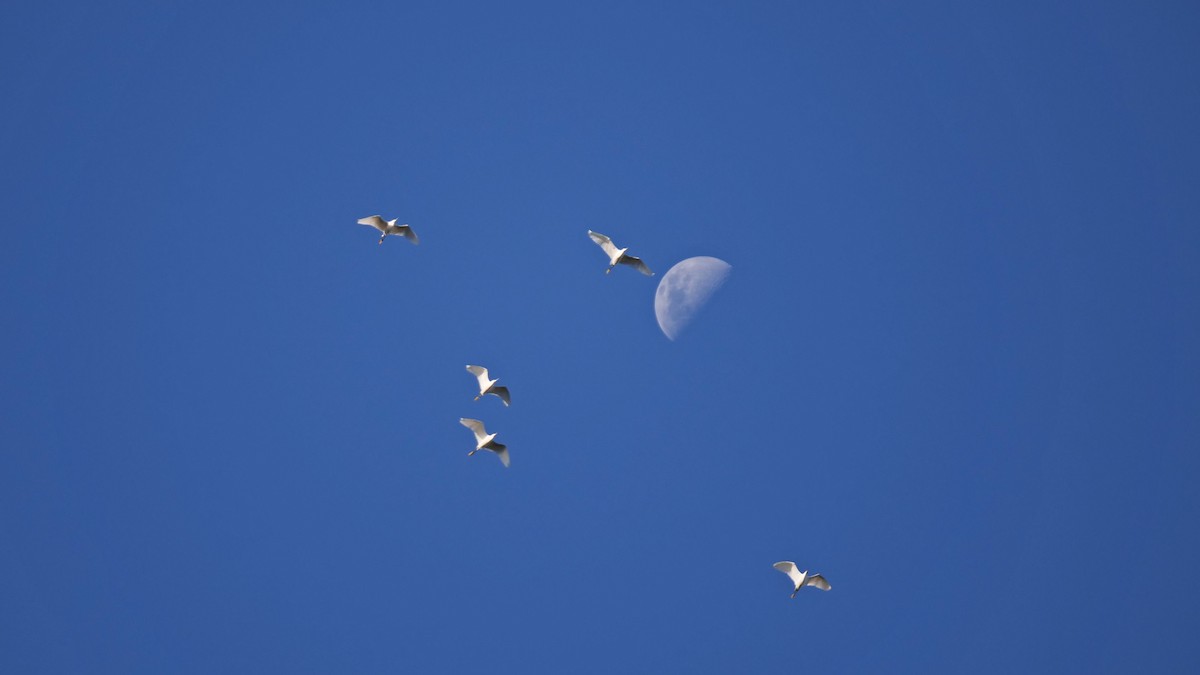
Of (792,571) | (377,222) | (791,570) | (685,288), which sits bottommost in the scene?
(791,570)

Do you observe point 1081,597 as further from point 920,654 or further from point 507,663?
point 507,663

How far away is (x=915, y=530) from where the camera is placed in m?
170

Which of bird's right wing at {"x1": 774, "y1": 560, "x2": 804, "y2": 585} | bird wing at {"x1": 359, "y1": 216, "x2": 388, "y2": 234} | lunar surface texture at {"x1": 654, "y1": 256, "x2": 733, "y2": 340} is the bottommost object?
bird's right wing at {"x1": 774, "y1": 560, "x2": 804, "y2": 585}

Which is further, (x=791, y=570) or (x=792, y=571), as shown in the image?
(x=792, y=571)

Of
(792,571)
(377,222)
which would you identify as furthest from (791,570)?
(377,222)

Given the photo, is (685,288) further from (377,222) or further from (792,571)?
(377,222)

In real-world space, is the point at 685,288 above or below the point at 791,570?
above

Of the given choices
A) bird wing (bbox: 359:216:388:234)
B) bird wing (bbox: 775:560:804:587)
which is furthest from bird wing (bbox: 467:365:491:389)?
bird wing (bbox: 775:560:804:587)

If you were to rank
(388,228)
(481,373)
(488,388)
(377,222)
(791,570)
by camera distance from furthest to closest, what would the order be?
(388,228) → (377,222) → (791,570) → (488,388) → (481,373)

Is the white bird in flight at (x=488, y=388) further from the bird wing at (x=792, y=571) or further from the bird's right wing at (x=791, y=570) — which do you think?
the bird wing at (x=792, y=571)

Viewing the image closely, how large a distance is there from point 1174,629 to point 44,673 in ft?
428

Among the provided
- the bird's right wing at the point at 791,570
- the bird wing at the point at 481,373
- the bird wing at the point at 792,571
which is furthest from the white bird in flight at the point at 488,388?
the bird wing at the point at 792,571

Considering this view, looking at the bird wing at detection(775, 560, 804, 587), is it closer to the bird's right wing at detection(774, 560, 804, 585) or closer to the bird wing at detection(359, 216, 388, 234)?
the bird's right wing at detection(774, 560, 804, 585)

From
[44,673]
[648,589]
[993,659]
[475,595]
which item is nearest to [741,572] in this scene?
[648,589]
